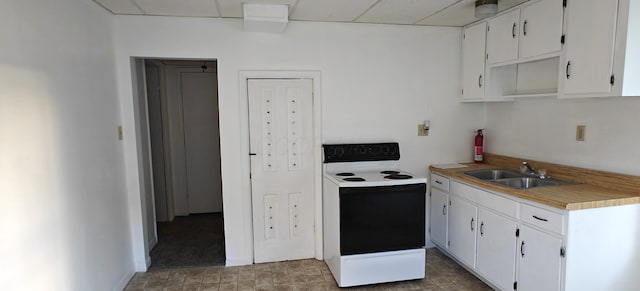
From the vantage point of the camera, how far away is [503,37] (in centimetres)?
293

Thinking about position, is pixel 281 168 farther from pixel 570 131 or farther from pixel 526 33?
pixel 570 131

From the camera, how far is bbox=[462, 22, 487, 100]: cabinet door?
3.22 m

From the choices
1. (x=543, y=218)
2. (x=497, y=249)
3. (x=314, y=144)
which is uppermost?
(x=314, y=144)

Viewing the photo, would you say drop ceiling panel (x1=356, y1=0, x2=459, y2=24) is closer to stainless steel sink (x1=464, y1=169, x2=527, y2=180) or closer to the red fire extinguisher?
the red fire extinguisher

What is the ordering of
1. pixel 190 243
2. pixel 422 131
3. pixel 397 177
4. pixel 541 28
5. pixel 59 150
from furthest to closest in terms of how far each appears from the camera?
pixel 190 243 < pixel 422 131 < pixel 397 177 < pixel 541 28 < pixel 59 150

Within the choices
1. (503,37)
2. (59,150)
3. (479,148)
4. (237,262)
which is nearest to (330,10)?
(503,37)

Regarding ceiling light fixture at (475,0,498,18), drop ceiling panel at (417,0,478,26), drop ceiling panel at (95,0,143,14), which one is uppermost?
drop ceiling panel at (95,0,143,14)

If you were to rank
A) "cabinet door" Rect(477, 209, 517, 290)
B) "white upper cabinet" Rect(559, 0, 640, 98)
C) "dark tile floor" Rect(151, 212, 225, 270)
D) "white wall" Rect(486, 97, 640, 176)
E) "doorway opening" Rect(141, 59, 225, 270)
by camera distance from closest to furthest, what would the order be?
1. "white upper cabinet" Rect(559, 0, 640, 98)
2. "white wall" Rect(486, 97, 640, 176)
3. "cabinet door" Rect(477, 209, 517, 290)
4. "dark tile floor" Rect(151, 212, 225, 270)
5. "doorway opening" Rect(141, 59, 225, 270)

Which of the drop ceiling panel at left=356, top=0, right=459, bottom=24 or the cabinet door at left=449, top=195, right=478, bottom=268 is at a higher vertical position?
the drop ceiling panel at left=356, top=0, right=459, bottom=24

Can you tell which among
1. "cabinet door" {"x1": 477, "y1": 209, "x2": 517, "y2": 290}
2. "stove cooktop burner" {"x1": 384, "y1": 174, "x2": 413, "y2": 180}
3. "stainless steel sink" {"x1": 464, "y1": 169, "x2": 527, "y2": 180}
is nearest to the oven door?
"stove cooktop burner" {"x1": 384, "y1": 174, "x2": 413, "y2": 180}

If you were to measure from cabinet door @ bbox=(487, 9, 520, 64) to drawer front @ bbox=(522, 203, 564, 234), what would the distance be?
124 cm

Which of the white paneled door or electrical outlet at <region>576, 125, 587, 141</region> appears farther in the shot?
the white paneled door

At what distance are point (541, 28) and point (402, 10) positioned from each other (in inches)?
40.7

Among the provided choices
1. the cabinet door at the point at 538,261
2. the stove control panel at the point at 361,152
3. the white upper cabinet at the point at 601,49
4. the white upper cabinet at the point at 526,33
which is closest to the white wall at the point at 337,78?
the stove control panel at the point at 361,152
